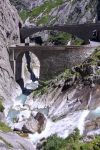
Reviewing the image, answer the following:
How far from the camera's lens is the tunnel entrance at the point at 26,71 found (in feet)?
485

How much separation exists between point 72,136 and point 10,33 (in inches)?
2829

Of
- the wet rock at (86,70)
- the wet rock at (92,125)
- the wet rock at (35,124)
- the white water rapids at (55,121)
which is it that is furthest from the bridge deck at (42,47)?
the wet rock at (92,125)

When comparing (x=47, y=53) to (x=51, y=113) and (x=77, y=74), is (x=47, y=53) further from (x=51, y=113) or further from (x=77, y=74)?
(x=51, y=113)

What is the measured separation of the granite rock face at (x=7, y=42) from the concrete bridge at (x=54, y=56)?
11.6 feet

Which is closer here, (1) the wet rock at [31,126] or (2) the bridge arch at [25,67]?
(1) the wet rock at [31,126]

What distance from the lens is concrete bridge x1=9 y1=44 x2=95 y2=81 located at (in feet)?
443

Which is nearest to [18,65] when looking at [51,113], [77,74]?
A: [77,74]

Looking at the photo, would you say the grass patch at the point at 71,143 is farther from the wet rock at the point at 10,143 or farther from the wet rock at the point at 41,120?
the wet rock at the point at 41,120

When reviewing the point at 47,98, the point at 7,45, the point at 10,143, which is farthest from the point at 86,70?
the point at 10,143

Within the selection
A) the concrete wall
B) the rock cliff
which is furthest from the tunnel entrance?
the concrete wall

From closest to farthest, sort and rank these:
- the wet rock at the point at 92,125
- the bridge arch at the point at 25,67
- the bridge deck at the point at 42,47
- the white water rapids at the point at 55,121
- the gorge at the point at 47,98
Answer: the gorge at the point at 47,98 → the wet rock at the point at 92,125 → the white water rapids at the point at 55,121 → the bridge deck at the point at 42,47 → the bridge arch at the point at 25,67

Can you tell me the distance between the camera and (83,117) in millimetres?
97500

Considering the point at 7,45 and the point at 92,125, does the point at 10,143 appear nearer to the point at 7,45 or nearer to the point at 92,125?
the point at 92,125

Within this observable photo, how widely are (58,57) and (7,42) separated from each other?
19326mm
